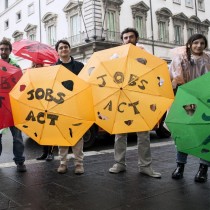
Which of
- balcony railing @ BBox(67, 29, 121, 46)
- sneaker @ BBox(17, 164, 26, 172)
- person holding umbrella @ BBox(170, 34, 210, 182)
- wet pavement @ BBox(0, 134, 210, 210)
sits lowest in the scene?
Result: wet pavement @ BBox(0, 134, 210, 210)

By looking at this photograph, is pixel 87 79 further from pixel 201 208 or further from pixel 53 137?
pixel 201 208

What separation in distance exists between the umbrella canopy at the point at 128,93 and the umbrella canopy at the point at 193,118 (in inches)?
17.4

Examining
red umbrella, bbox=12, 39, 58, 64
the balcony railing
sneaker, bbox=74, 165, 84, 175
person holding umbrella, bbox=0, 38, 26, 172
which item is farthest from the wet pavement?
the balcony railing

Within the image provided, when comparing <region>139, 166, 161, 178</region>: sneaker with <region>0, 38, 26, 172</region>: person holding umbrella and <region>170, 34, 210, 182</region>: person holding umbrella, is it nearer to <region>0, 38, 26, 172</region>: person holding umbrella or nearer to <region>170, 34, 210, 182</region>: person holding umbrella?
<region>170, 34, 210, 182</region>: person holding umbrella

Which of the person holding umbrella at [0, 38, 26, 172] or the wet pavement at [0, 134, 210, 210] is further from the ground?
the person holding umbrella at [0, 38, 26, 172]

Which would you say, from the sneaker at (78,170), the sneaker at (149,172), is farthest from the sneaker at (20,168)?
the sneaker at (149,172)

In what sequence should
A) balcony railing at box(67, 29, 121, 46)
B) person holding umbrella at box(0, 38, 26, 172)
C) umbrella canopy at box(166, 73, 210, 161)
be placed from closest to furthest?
1. umbrella canopy at box(166, 73, 210, 161)
2. person holding umbrella at box(0, 38, 26, 172)
3. balcony railing at box(67, 29, 121, 46)

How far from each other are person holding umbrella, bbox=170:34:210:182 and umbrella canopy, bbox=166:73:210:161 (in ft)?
3.50

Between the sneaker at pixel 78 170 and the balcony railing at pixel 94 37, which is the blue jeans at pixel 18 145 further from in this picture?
the balcony railing at pixel 94 37

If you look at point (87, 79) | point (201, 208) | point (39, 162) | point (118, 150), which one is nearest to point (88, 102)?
point (87, 79)

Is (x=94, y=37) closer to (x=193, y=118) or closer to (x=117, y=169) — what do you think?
(x=117, y=169)

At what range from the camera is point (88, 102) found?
3.78 meters

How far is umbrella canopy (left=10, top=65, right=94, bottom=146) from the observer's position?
3.73 metres

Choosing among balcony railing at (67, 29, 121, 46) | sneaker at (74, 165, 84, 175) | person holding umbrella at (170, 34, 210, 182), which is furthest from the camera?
balcony railing at (67, 29, 121, 46)
